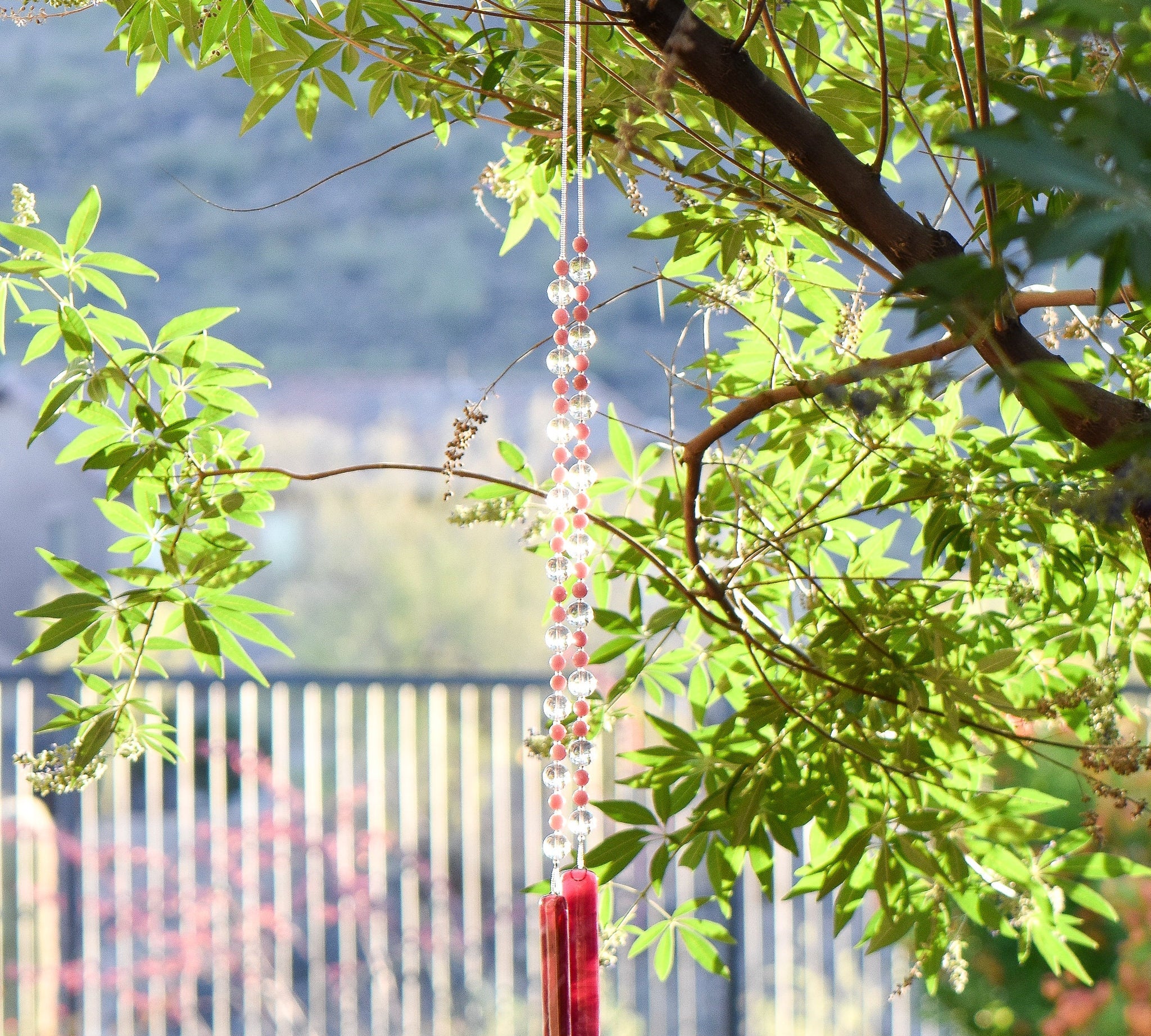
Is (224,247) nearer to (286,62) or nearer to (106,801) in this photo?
(106,801)

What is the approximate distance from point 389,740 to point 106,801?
4.69 ft

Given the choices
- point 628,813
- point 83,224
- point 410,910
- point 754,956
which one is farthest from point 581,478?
point 410,910

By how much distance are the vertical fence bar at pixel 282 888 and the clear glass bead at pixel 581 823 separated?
2.73 meters

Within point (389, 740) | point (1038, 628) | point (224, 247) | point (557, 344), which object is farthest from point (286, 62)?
point (224, 247)

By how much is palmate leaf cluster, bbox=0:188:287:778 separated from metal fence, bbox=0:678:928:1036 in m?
2.20


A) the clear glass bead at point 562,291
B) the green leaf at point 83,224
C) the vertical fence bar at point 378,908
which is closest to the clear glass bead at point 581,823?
the clear glass bead at point 562,291

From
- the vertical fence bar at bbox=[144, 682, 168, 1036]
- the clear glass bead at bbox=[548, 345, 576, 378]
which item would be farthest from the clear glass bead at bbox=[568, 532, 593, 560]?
the vertical fence bar at bbox=[144, 682, 168, 1036]

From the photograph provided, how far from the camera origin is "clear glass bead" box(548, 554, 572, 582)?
78 cm

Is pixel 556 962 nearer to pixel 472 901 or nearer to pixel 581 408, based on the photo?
pixel 581 408

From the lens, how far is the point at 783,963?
323 cm

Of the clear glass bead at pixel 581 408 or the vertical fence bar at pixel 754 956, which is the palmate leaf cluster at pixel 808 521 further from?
the vertical fence bar at pixel 754 956

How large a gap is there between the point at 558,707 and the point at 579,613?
0.07 metres

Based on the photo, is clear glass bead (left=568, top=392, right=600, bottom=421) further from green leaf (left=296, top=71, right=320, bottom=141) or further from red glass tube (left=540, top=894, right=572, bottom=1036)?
green leaf (left=296, top=71, right=320, bottom=141)

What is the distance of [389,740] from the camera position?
5824 millimetres
